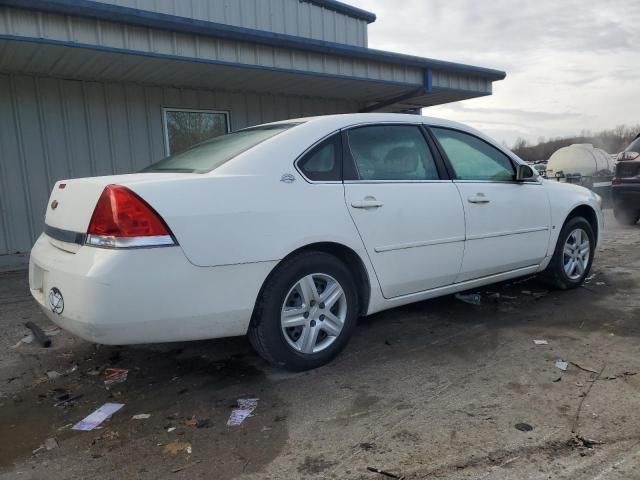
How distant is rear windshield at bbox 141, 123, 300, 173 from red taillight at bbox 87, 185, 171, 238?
0.50 meters

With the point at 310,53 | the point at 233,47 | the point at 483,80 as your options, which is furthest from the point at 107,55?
the point at 483,80

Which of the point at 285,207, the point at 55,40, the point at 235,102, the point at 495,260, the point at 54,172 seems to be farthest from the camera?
the point at 235,102

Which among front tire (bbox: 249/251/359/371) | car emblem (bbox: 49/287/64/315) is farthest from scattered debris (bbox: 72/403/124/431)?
front tire (bbox: 249/251/359/371)

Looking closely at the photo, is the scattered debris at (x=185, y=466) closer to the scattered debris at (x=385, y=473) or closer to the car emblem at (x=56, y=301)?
the scattered debris at (x=385, y=473)

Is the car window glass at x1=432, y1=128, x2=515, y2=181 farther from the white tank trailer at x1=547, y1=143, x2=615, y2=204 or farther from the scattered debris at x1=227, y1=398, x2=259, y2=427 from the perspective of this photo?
the white tank trailer at x1=547, y1=143, x2=615, y2=204

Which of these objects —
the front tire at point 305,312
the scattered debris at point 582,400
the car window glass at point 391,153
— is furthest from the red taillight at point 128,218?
the scattered debris at point 582,400

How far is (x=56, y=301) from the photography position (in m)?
2.82

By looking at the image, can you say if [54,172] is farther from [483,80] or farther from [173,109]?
[483,80]

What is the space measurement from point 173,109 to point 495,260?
→ 5.71 m

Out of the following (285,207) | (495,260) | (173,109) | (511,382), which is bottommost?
(511,382)

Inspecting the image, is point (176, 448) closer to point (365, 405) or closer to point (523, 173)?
point (365, 405)

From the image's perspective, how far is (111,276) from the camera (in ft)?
8.38

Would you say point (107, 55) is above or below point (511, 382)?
above

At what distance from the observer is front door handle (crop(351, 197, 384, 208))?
3.32 meters
